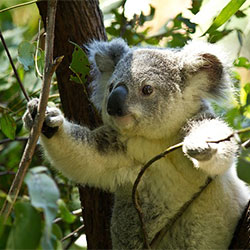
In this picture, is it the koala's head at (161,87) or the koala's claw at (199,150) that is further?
the koala's head at (161,87)

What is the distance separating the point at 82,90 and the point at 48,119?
80 centimetres

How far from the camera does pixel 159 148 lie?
284cm

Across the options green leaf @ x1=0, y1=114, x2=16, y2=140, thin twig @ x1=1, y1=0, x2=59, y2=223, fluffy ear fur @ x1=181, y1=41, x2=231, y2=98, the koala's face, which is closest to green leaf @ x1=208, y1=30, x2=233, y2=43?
fluffy ear fur @ x1=181, y1=41, x2=231, y2=98

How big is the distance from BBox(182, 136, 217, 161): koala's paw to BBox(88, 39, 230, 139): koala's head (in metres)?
0.50

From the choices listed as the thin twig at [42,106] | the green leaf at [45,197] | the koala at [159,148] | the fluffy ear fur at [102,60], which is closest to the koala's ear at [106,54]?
the fluffy ear fur at [102,60]

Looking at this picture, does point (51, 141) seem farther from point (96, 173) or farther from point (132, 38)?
point (132, 38)

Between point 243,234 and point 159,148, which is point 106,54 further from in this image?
point 243,234

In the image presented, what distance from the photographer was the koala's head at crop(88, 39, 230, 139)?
270cm

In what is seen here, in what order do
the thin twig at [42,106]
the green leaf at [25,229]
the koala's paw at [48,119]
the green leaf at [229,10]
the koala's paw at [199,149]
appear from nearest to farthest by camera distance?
the green leaf at [25,229], the thin twig at [42,106], the green leaf at [229,10], the koala's paw at [199,149], the koala's paw at [48,119]

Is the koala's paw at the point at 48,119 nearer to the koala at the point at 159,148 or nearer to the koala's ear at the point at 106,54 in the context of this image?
the koala at the point at 159,148

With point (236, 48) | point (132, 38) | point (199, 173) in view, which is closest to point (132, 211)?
point (199, 173)

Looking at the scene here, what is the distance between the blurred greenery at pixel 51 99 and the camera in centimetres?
145

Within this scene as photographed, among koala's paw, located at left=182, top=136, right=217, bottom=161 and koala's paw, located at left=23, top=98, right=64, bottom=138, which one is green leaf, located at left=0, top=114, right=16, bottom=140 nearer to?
koala's paw, located at left=23, top=98, right=64, bottom=138

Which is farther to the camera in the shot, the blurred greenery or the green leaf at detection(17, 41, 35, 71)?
the green leaf at detection(17, 41, 35, 71)
